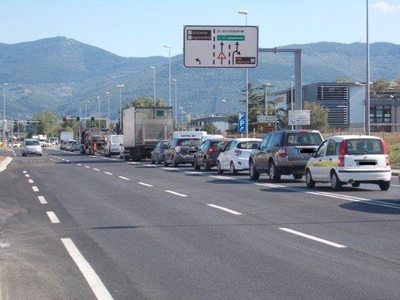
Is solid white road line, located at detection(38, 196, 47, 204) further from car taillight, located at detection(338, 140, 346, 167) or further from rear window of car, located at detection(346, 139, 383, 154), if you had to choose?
rear window of car, located at detection(346, 139, 383, 154)

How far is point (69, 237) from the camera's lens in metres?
13.9

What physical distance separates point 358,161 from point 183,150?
70.7 feet

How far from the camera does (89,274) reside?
1034 centimetres

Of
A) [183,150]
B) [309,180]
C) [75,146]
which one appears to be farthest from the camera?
[75,146]

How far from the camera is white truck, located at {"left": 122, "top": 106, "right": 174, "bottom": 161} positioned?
55.3m

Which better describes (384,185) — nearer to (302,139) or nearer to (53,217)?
(302,139)

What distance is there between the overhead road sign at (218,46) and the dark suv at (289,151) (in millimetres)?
14463

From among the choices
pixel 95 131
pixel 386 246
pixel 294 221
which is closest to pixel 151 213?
pixel 294 221

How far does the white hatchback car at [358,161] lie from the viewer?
74.6 ft

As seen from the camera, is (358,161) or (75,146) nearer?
(358,161)

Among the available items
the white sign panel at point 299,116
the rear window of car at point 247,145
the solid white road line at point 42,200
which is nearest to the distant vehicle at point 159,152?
the white sign panel at point 299,116

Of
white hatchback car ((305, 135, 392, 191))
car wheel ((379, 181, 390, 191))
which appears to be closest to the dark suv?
white hatchback car ((305, 135, 392, 191))

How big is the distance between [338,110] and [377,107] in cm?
420

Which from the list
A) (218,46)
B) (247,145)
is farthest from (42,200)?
(218,46)
